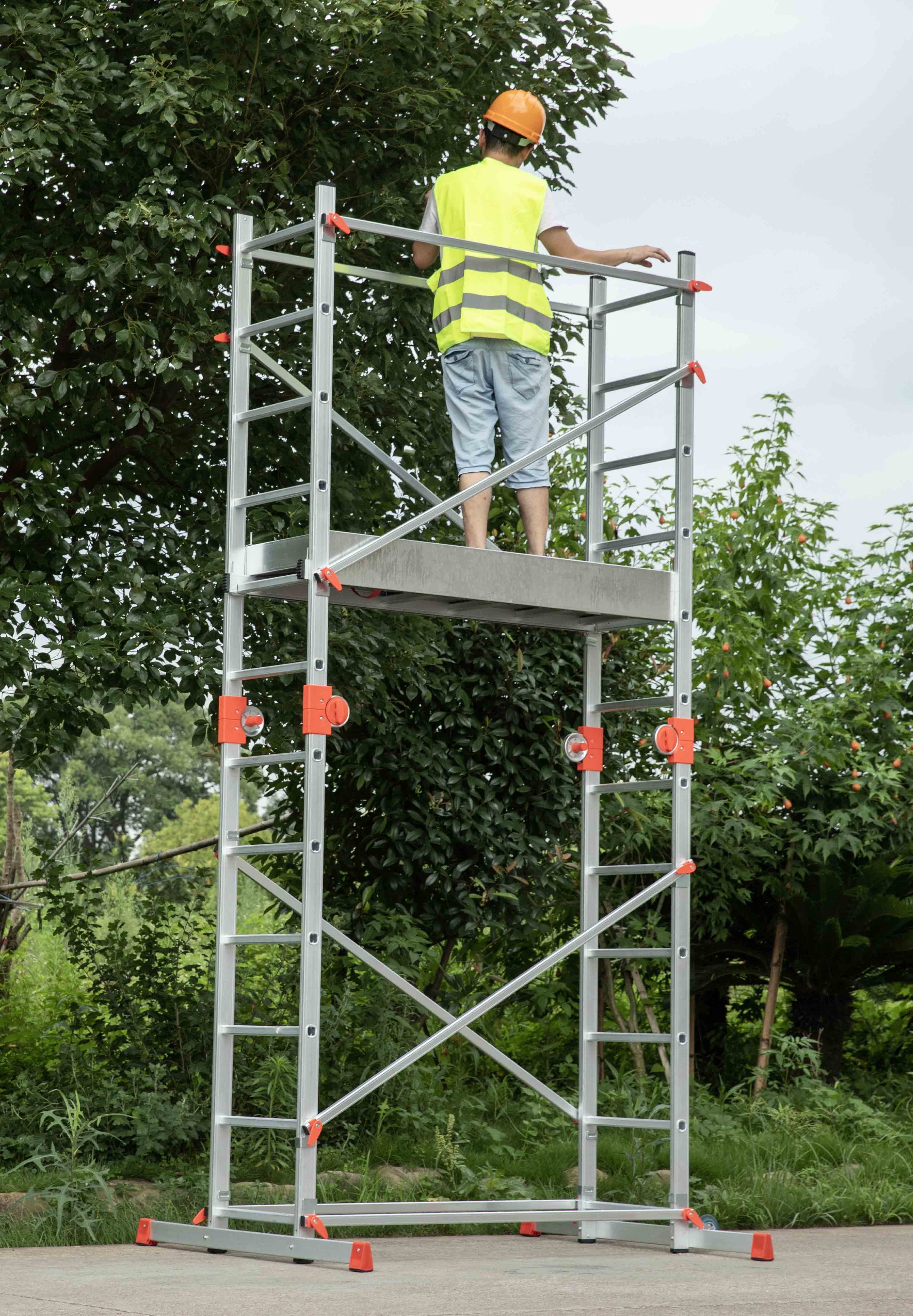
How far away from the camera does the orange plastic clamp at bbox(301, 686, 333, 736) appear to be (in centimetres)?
595

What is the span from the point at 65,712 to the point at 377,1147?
253 centimetres

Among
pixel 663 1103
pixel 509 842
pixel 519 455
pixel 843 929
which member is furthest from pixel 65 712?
pixel 843 929

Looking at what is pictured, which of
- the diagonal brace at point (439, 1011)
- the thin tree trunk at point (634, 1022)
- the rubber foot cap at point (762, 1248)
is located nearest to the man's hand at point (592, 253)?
the diagonal brace at point (439, 1011)

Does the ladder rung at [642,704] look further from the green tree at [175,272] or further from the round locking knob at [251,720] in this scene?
the green tree at [175,272]

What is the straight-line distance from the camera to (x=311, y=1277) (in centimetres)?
553

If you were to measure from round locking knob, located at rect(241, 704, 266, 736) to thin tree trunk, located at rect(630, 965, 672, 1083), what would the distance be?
4.80m

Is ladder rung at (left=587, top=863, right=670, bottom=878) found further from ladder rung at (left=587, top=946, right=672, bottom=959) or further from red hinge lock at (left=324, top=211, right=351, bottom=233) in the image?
red hinge lock at (left=324, top=211, right=351, bottom=233)

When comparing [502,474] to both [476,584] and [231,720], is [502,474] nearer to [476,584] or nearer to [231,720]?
[476,584]

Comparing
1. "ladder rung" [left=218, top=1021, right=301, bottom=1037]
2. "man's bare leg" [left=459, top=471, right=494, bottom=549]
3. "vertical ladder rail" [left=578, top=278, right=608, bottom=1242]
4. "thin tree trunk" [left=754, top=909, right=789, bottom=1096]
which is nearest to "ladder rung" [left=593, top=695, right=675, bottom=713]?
"vertical ladder rail" [left=578, top=278, right=608, bottom=1242]

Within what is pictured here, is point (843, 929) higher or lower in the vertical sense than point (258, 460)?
lower

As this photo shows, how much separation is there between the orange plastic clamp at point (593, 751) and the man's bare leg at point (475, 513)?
38.1 inches

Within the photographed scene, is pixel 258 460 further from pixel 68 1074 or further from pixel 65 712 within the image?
pixel 68 1074

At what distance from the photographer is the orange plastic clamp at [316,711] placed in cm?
595

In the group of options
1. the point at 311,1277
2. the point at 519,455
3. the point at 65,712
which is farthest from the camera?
the point at 65,712
